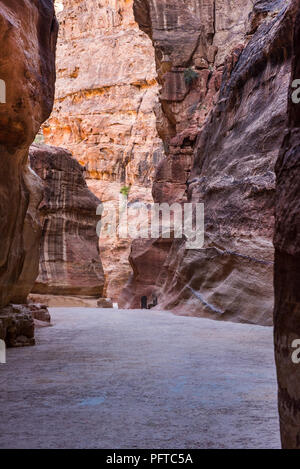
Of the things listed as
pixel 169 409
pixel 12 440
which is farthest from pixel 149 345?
pixel 12 440

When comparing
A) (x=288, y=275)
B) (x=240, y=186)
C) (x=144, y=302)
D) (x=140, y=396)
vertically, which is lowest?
(x=144, y=302)

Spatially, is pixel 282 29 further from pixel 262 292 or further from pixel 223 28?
pixel 223 28

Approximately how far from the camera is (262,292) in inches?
326

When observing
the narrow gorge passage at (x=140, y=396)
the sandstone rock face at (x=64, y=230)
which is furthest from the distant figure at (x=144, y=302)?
the narrow gorge passage at (x=140, y=396)

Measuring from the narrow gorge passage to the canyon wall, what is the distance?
3271cm

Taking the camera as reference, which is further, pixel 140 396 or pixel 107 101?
pixel 107 101

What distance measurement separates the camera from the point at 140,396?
2729 mm

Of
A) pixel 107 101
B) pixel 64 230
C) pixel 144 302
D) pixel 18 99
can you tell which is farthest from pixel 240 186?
pixel 107 101

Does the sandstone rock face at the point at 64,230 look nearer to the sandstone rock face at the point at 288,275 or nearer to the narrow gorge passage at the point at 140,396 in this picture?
the narrow gorge passage at the point at 140,396

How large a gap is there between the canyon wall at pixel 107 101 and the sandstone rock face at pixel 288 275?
35.5 m

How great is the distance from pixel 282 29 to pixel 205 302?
20.6ft

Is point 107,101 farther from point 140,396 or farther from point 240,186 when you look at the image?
point 140,396

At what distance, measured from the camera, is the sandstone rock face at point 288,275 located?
149 centimetres

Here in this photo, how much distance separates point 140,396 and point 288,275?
5.09 ft
